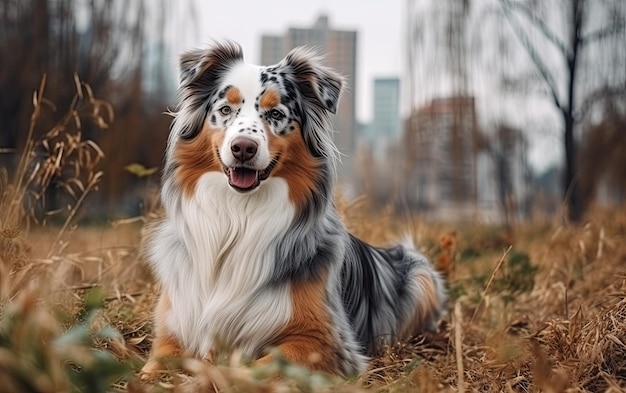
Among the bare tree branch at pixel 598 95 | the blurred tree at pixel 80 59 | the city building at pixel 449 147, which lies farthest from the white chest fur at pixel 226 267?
the bare tree branch at pixel 598 95

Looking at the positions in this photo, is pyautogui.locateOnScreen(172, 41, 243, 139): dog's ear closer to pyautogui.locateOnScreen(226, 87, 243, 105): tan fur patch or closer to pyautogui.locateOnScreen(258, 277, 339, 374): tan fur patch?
pyautogui.locateOnScreen(226, 87, 243, 105): tan fur patch

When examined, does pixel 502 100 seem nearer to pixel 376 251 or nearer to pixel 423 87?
pixel 423 87

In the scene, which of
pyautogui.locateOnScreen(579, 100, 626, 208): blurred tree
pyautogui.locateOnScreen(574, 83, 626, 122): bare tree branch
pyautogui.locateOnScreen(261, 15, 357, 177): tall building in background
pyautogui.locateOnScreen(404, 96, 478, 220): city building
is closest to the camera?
pyautogui.locateOnScreen(261, 15, 357, 177): tall building in background

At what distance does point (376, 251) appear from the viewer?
4.01 m

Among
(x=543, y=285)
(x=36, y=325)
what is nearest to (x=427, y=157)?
(x=543, y=285)

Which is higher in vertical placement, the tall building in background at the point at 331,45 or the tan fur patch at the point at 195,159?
the tall building in background at the point at 331,45

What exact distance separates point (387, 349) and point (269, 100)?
1373 millimetres

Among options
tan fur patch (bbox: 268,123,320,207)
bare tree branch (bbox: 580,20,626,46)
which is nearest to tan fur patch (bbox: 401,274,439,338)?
tan fur patch (bbox: 268,123,320,207)

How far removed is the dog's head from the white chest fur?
100 mm

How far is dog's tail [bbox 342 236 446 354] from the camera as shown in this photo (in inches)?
135

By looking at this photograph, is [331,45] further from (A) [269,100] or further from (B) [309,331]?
(B) [309,331]

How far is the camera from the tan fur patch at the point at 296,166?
3037mm

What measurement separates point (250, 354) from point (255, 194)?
0.71 m

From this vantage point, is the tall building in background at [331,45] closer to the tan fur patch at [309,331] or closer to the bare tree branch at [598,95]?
the tan fur patch at [309,331]
